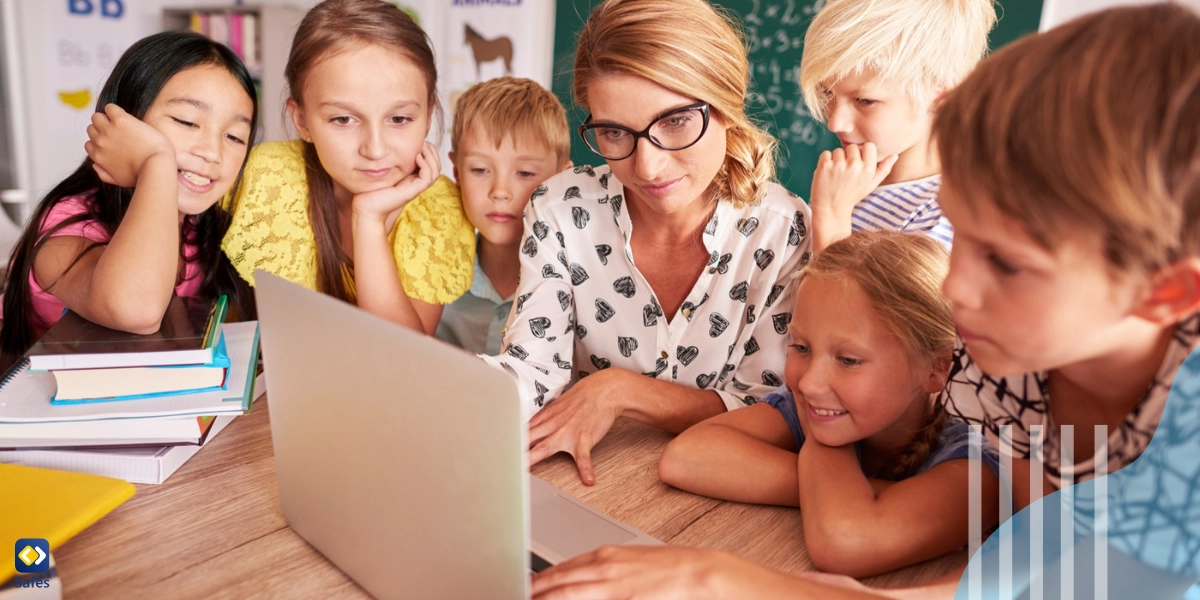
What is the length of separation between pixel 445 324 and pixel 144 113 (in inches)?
28.2

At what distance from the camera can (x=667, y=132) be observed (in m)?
1.19

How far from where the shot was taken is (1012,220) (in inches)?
23.2

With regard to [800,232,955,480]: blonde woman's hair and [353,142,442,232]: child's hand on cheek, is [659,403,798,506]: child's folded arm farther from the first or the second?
[353,142,442,232]: child's hand on cheek

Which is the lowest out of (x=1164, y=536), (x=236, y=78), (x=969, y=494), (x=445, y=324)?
(x=445, y=324)

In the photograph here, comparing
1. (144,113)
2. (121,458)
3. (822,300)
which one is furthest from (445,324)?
(822,300)

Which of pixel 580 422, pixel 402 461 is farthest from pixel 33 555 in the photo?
pixel 580 422

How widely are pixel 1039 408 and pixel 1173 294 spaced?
23cm

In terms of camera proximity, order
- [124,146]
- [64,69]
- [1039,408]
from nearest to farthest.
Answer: [1039,408] < [124,146] < [64,69]

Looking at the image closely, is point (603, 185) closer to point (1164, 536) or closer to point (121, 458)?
point (121, 458)

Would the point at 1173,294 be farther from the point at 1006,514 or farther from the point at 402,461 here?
the point at 402,461

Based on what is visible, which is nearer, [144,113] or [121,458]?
[121,458]

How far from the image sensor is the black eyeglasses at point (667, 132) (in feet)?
3.87

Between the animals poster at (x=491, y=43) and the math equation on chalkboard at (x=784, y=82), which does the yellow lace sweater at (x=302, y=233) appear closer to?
the math equation on chalkboard at (x=784, y=82)

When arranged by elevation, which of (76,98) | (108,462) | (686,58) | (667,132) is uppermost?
(686,58)
